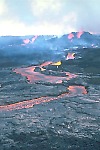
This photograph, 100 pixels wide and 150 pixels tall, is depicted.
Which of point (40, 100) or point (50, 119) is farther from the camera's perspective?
point (40, 100)

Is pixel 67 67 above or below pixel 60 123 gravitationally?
above

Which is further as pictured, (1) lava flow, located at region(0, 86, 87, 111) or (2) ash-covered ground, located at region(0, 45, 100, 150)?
(1) lava flow, located at region(0, 86, 87, 111)

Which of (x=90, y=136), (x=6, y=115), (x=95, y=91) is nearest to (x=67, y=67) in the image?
(x=95, y=91)

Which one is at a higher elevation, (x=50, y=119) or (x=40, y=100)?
(x=40, y=100)

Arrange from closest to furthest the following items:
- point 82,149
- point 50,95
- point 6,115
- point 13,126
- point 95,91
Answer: point 82,149 < point 13,126 < point 6,115 < point 50,95 < point 95,91

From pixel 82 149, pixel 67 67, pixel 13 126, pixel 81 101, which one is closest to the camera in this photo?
pixel 82 149

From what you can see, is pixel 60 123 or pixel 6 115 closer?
pixel 60 123

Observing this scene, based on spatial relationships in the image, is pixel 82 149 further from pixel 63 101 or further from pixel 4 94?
pixel 4 94

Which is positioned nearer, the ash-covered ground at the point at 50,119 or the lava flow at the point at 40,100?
the ash-covered ground at the point at 50,119

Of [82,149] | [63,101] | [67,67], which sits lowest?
[82,149]

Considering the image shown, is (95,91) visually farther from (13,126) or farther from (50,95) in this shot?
(13,126)
